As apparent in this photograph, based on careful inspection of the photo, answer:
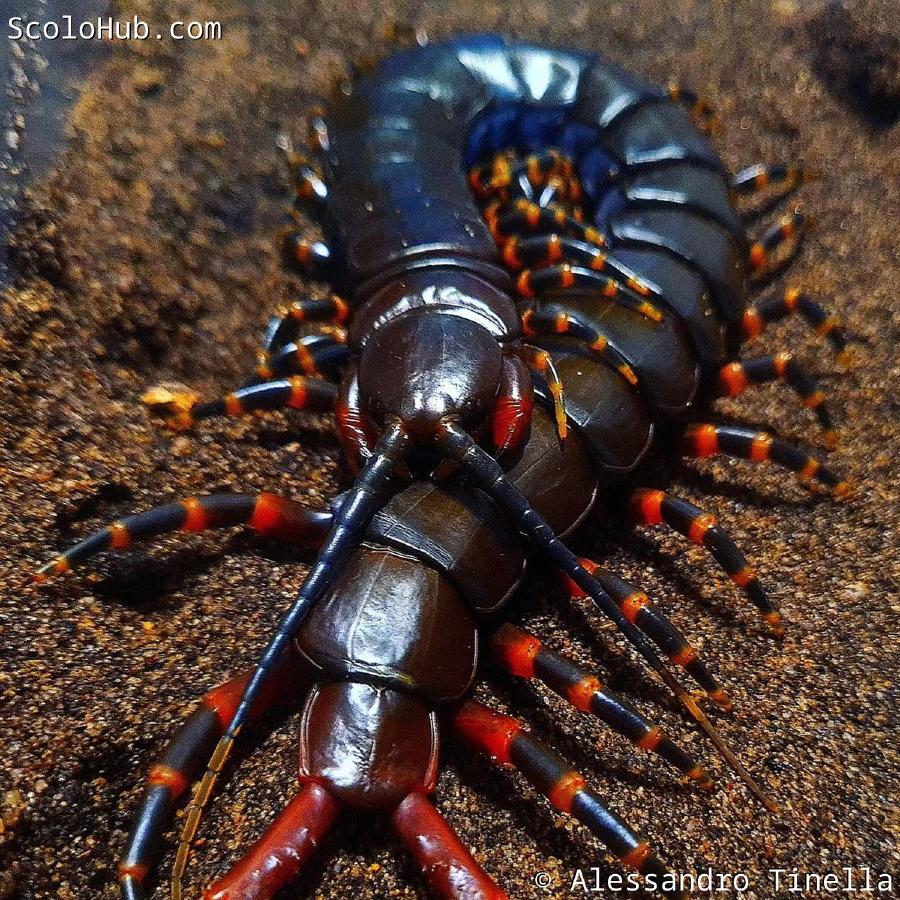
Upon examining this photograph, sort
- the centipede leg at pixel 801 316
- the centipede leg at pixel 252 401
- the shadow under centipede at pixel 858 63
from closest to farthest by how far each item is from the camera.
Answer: the centipede leg at pixel 252 401 → the centipede leg at pixel 801 316 → the shadow under centipede at pixel 858 63

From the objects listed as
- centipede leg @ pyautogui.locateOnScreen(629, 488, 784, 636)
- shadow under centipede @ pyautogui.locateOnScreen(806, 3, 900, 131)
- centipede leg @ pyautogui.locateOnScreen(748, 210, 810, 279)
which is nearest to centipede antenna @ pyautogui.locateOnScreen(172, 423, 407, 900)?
centipede leg @ pyautogui.locateOnScreen(629, 488, 784, 636)

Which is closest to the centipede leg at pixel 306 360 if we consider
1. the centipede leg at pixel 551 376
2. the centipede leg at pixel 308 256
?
the centipede leg at pixel 308 256

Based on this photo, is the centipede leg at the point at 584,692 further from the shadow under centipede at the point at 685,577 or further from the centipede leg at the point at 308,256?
the centipede leg at the point at 308,256

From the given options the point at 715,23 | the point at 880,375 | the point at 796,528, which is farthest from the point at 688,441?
the point at 715,23

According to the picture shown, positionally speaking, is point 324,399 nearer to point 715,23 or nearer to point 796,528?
point 796,528

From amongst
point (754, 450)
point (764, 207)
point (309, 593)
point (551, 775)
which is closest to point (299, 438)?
point (309, 593)

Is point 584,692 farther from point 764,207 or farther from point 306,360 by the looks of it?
point 764,207

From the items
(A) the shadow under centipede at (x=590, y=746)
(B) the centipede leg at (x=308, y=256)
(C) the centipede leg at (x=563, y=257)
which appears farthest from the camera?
(B) the centipede leg at (x=308, y=256)
